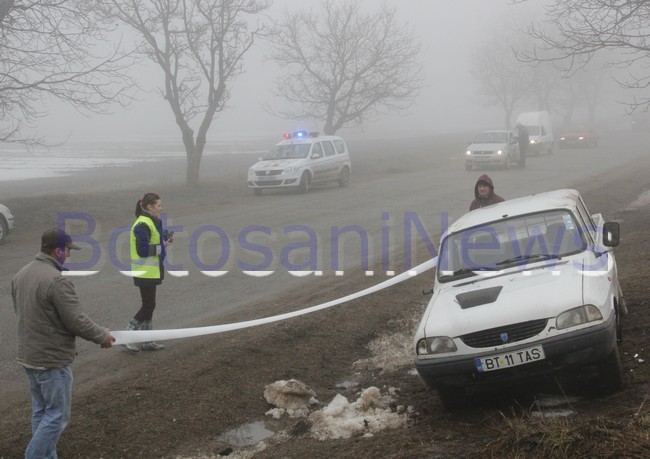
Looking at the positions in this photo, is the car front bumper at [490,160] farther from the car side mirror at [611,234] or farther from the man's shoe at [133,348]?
the man's shoe at [133,348]

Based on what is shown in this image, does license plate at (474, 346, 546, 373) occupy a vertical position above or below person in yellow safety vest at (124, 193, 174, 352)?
below

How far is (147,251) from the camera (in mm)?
7504

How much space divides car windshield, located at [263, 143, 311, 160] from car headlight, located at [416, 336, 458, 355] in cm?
1972

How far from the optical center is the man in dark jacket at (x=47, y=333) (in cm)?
482

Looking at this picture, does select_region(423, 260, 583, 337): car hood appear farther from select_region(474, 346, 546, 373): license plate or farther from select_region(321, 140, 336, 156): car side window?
select_region(321, 140, 336, 156): car side window

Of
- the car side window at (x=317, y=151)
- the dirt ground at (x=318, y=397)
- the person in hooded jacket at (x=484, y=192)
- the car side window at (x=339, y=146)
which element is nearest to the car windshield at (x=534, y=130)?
the car side window at (x=339, y=146)

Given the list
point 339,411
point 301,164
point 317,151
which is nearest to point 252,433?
point 339,411

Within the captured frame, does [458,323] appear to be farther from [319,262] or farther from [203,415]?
[319,262]

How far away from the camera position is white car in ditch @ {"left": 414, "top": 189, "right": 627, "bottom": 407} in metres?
5.25

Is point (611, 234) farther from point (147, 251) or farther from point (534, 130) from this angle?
point (534, 130)

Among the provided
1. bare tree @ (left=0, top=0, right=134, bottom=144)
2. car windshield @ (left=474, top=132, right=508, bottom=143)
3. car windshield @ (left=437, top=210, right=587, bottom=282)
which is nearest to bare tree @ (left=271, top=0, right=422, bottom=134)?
car windshield @ (left=474, top=132, right=508, bottom=143)

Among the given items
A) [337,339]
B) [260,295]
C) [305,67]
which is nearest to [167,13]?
[305,67]

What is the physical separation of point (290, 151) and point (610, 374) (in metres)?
20.6

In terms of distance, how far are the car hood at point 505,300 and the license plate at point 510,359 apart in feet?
0.77
